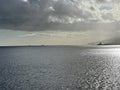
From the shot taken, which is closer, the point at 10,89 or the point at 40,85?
the point at 10,89

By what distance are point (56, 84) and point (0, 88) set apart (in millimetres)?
17672

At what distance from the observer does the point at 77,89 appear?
68688 millimetres

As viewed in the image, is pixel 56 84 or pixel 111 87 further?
pixel 56 84

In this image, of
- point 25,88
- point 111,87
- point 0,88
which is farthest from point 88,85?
point 0,88

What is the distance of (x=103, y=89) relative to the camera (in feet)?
225

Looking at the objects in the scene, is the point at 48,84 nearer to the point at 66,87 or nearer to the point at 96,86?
the point at 66,87

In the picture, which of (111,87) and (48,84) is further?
(48,84)

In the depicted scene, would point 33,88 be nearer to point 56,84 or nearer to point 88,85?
point 56,84

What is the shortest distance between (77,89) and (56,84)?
32.8 ft

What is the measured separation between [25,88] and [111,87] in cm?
2599

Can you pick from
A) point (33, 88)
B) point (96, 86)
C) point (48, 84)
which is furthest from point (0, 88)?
point (96, 86)

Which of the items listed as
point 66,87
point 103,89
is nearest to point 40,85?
point 66,87

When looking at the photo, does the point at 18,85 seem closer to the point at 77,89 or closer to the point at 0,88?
the point at 0,88

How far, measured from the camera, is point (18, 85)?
250 feet
